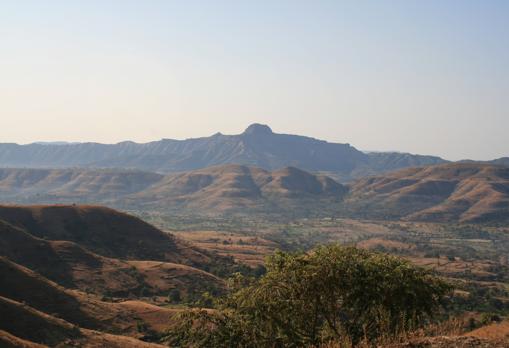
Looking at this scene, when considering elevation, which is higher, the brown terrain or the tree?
the tree

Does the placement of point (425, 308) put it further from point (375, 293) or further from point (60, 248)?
point (60, 248)

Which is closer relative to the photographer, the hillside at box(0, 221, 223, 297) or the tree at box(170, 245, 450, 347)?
the tree at box(170, 245, 450, 347)

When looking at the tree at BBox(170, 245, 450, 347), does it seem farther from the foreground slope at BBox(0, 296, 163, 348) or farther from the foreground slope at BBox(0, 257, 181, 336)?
the foreground slope at BBox(0, 257, 181, 336)

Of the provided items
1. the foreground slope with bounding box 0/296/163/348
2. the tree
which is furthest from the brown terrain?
the tree

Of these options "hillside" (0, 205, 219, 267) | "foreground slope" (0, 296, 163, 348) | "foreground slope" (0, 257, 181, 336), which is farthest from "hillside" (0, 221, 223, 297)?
"foreground slope" (0, 296, 163, 348)

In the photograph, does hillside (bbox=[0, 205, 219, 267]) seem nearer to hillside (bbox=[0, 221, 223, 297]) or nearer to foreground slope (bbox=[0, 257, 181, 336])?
hillside (bbox=[0, 221, 223, 297])

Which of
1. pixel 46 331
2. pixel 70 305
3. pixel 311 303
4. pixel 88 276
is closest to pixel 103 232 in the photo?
pixel 88 276

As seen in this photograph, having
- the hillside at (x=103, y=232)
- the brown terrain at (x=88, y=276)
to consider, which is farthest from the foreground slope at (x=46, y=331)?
the hillside at (x=103, y=232)

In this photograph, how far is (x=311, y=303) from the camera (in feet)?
78.1

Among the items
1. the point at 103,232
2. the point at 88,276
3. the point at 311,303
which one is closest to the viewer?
the point at 311,303

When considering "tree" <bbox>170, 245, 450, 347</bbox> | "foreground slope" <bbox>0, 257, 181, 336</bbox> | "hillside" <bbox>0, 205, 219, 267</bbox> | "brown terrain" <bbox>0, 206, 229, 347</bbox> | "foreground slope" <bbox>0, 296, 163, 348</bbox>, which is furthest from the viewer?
"hillside" <bbox>0, 205, 219, 267</bbox>

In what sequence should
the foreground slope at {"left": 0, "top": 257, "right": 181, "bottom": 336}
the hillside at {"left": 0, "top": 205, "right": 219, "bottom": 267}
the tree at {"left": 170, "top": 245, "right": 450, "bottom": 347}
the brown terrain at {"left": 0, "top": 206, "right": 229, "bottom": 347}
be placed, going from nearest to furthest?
the tree at {"left": 170, "top": 245, "right": 450, "bottom": 347}
the brown terrain at {"left": 0, "top": 206, "right": 229, "bottom": 347}
the foreground slope at {"left": 0, "top": 257, "right": 181, "bottom": 336}
the hillside at {"left": 0, "top": 205, "right": 219, "bottom": 267}

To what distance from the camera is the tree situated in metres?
23.3

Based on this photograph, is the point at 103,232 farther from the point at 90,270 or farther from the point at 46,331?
the point at 46,331
